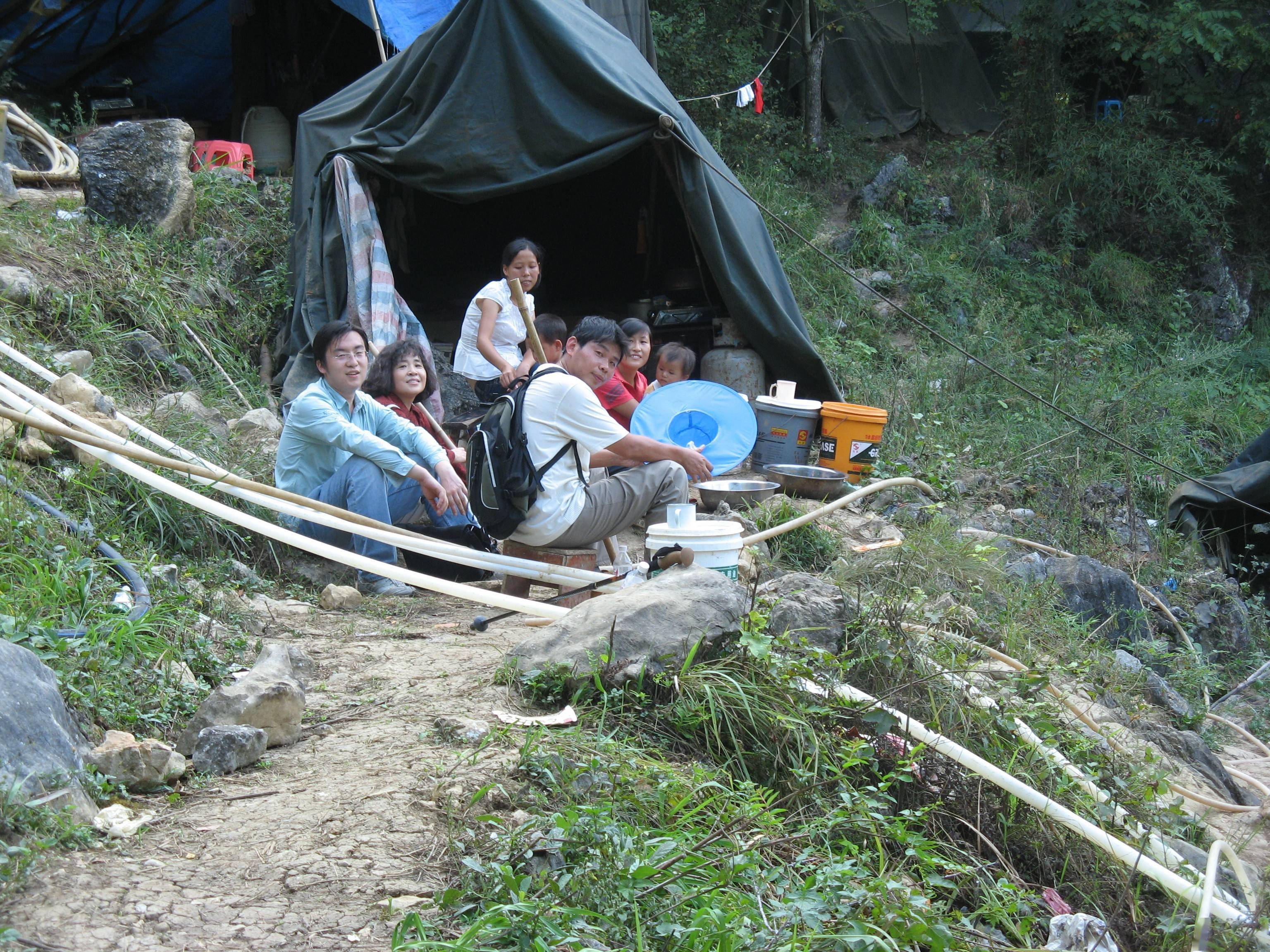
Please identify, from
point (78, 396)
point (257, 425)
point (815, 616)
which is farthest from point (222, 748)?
point (257, 425)

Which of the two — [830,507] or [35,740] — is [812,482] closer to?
[830,507]

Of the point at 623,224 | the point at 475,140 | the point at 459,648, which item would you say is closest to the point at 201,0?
the point at 623,224

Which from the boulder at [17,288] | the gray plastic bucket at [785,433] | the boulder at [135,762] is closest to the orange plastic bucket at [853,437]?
the gray plastic bucket at [785,433]

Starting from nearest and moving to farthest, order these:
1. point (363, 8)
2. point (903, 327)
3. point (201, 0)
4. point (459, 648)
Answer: point (459, 648) → point (363, 8) → point (903, 327) → point (201, 0)

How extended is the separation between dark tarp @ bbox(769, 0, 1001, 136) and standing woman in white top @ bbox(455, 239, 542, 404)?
8.10 meters

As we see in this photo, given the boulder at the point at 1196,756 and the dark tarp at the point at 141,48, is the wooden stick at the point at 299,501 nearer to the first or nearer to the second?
the boulder at the point at 1196,756

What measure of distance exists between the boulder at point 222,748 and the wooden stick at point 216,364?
3.90 metres

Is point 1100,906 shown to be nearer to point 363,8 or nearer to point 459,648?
point 459,648

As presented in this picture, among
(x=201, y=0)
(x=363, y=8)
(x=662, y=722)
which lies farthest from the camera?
(x=201, y=0)

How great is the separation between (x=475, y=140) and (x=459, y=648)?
411cm

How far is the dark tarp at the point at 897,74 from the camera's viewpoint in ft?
43.1

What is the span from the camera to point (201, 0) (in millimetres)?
10812

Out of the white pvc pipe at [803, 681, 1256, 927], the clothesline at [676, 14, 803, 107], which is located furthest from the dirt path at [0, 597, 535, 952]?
the clothesline at [676, 14, 803, 107]

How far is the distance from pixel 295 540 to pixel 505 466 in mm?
786
